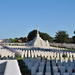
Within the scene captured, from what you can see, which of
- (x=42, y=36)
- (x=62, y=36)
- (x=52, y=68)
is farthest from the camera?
(x=42, y=36)

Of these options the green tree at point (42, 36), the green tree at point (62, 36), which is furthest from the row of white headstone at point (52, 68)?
the green tree at point (42, 36)

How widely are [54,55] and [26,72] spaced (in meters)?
8.13

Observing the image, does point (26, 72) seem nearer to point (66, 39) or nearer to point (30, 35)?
point (66, 39)

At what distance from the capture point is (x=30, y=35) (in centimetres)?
8519

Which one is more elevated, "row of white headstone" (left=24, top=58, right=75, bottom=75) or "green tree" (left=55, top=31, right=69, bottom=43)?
"green tree" (left=55, top=31, right=69, bottom=43)

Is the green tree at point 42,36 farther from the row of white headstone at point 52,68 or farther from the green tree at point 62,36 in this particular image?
the row of white headstone at point 52,68

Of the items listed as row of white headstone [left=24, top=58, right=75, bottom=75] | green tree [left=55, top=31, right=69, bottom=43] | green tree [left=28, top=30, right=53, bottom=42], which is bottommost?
row of white headstone [left=24, top=58, right=75, bottom=75]

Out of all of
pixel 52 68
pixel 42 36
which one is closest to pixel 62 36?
pixel 42 36

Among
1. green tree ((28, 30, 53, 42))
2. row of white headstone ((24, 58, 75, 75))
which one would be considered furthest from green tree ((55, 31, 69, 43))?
row of white headstone ((24, 58, 75, 75))

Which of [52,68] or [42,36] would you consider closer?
[52,68]

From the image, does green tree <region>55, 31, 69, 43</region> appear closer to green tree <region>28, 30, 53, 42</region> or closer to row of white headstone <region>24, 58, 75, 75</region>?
green tree <region>28, 30, 53, 42</region>

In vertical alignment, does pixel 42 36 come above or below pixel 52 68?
above

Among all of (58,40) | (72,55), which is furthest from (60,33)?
(72,55)

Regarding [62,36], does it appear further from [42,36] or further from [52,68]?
[52,68]
